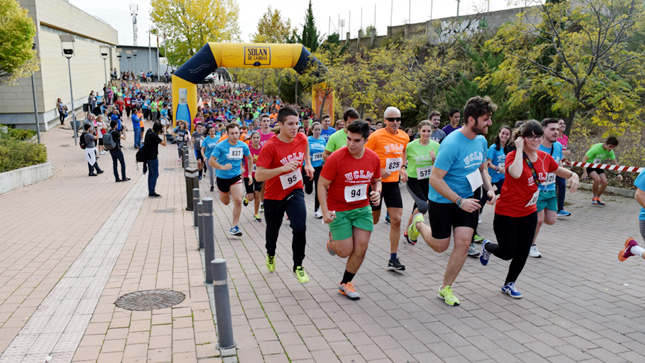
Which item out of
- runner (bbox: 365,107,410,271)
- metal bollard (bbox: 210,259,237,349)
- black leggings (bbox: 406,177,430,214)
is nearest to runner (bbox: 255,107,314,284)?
runner (bbox: 365,107,410,271)

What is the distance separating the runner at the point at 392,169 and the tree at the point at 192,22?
159ft

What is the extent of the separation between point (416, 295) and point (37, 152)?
574 inches

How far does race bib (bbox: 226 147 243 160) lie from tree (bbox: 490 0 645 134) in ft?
24.3

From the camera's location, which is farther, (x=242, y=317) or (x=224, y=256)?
(x=224, y=256)

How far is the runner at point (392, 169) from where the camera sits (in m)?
5.91

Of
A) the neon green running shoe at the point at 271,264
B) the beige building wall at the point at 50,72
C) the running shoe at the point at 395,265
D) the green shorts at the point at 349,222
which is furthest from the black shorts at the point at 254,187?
the beige building wall at the point at 50,72

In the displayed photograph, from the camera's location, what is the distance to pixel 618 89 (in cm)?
→ 1079

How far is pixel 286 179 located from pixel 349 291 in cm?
143

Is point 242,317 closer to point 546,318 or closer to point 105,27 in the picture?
point 546,318

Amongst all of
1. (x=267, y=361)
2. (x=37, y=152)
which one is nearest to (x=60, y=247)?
(x=267, y=361)

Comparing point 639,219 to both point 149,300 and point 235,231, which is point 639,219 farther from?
point 235,231

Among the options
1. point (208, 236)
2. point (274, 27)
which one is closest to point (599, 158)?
point (208, 236)

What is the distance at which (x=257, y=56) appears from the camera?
79.9 feet

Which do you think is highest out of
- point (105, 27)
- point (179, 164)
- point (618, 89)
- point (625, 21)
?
point (105, 27)
